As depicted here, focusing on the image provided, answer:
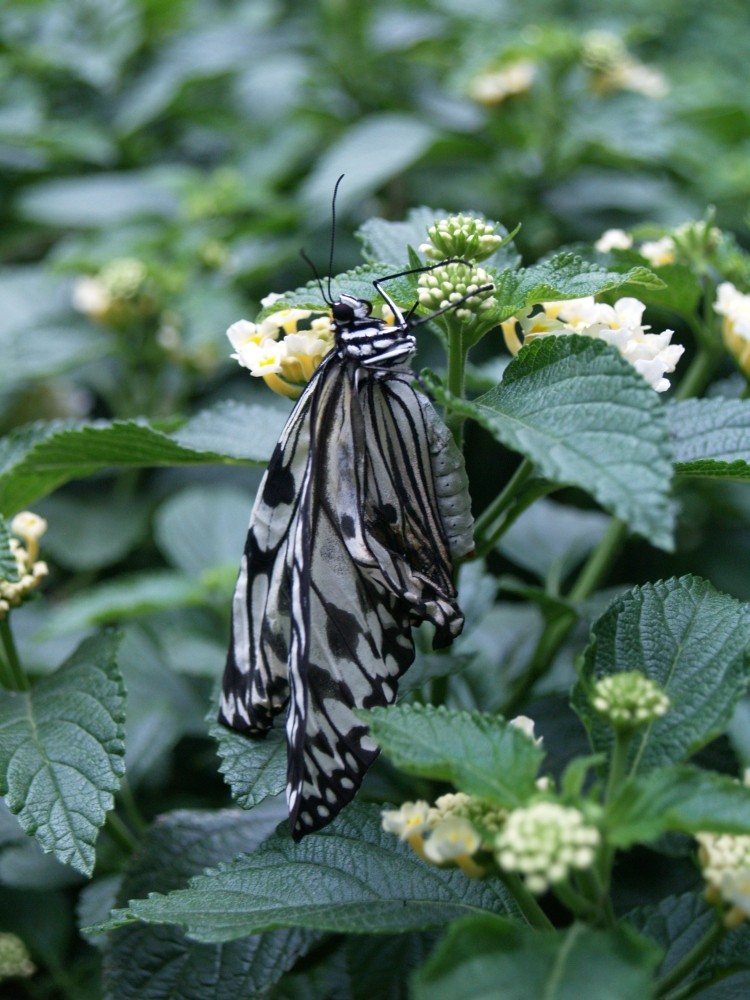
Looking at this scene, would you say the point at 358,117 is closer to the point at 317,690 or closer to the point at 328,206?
A: the point at 328,206

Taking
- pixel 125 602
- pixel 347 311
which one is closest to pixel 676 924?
pixel 347 311

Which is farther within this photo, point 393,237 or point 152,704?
point 152,704

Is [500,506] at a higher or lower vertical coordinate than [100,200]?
higher

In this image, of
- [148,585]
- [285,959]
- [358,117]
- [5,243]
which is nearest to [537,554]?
[148,585]

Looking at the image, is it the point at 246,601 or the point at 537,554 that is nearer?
the point at 246,601

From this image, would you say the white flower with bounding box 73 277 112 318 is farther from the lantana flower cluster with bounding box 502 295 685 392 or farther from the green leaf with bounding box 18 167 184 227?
the lantana flower cluster with bounding box 502 295 685 392

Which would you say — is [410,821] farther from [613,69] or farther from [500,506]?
[613,69]

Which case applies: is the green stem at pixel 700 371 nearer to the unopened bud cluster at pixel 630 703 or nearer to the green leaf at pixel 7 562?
the unopened bud cluster at pixel 630 703
